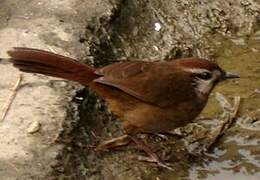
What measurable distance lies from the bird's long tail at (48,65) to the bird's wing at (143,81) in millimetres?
100

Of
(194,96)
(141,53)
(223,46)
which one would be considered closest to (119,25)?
(141,53)

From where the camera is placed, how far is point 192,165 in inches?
216

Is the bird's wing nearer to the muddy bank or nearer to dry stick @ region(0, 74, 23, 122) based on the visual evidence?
the muddy bank

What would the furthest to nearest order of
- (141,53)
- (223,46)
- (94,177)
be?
(223,46), (141,53), (94,177)

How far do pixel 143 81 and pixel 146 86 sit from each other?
0.04m

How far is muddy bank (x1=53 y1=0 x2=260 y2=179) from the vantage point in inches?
209

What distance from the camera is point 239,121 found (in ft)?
19.4

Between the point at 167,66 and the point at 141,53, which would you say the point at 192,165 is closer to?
the point at 167,66

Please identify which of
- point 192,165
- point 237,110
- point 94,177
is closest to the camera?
point 94,177

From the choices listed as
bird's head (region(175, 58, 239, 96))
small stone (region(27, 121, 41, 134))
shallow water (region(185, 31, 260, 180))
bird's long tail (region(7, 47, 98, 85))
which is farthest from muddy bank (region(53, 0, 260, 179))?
bird's head (region(175, 58, 239, 96))

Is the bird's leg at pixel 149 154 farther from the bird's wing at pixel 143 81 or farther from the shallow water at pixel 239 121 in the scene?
the bird's wing at pixel 143 81

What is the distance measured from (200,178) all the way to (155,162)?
32 centimetres

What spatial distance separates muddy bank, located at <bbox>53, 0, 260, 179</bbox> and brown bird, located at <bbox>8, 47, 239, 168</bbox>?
0.19 m

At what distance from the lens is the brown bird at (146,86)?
5160mm
